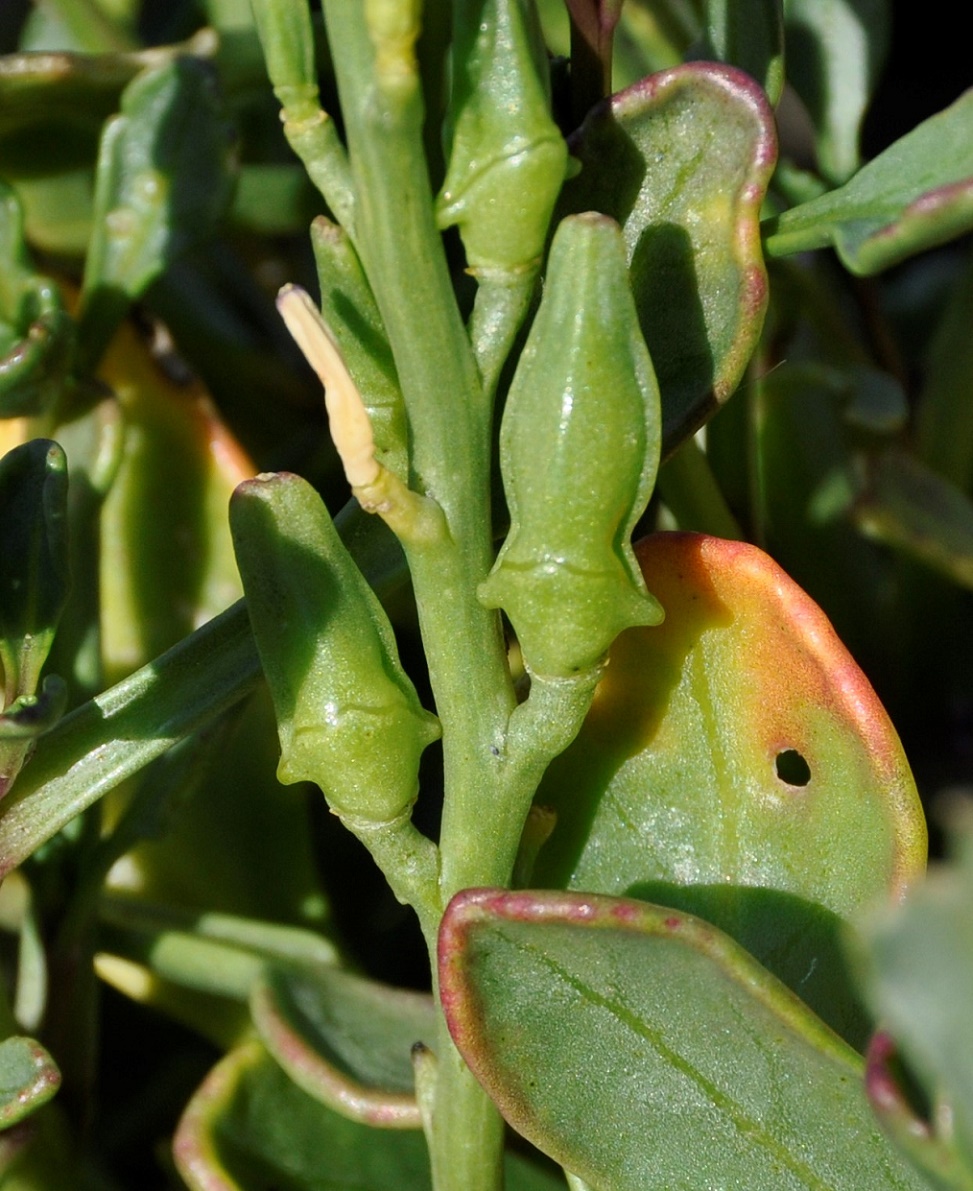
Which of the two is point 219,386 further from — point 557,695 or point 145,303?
point 557,695

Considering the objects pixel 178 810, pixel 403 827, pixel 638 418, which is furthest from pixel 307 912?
pixel 638 418

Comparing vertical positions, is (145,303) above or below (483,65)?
below

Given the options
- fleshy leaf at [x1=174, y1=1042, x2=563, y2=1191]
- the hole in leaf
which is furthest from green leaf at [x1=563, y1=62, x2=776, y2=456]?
fleshy leaf at [x1=174, y1=1042, x2=563, y2=1191]

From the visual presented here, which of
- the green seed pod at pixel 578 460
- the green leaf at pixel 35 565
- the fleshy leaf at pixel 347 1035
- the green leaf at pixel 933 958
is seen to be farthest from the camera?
the fleshy leaf at pixel 347 1035

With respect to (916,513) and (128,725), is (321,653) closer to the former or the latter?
(128,725)

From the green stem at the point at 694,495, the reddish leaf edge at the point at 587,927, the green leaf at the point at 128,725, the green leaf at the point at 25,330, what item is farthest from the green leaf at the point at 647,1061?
the green leaf at the point at 25,330

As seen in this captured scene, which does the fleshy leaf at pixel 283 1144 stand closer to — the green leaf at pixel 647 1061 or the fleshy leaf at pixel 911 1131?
the green leaf at pixel 647 1061

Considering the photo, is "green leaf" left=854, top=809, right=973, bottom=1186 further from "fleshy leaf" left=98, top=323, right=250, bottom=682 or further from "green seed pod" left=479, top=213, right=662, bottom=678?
"fleshy leaf" left=98, top=323, right=250, bottom=682
